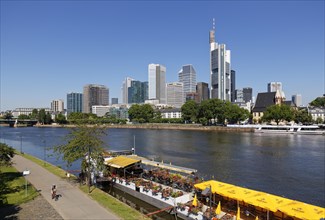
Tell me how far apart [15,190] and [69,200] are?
7.15 meters

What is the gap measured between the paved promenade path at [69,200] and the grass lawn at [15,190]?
97cm

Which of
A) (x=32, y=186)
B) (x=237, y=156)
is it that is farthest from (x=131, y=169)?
(x=237, y=156)

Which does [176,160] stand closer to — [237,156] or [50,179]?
[237,156]

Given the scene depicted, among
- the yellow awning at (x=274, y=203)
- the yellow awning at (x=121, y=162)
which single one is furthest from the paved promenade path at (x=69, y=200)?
the yellow awning at (x=274, y=203)

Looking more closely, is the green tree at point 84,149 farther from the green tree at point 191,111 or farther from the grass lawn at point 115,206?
the green tree at point 191,111

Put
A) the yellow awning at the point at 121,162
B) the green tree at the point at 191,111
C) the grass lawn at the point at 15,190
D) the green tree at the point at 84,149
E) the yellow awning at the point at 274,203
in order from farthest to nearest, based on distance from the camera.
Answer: the green tree at the point at 191,111 → the yellow awning at the point at 121,162 → the green tree at the point at 84,149 → the grass lawn at the point at 15,190 → the yellow awning at the point at 274,203

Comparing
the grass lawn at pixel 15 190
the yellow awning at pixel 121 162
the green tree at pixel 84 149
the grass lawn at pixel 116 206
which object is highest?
the green tree at pixel 84 149

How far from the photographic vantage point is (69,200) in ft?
83.9

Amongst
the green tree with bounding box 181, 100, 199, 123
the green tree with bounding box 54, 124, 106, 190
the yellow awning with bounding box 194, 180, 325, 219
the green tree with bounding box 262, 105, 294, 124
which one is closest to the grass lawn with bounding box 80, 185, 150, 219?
the green tree with bounding box 54, 124, 106, 190

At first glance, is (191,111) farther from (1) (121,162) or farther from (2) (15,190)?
(2) (15,190)

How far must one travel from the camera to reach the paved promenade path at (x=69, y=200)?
21703 mm

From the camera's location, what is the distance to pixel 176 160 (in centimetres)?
5897

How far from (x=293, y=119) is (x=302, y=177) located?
4872 inches

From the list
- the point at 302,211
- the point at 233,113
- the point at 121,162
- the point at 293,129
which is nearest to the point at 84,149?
the point at 121,162
